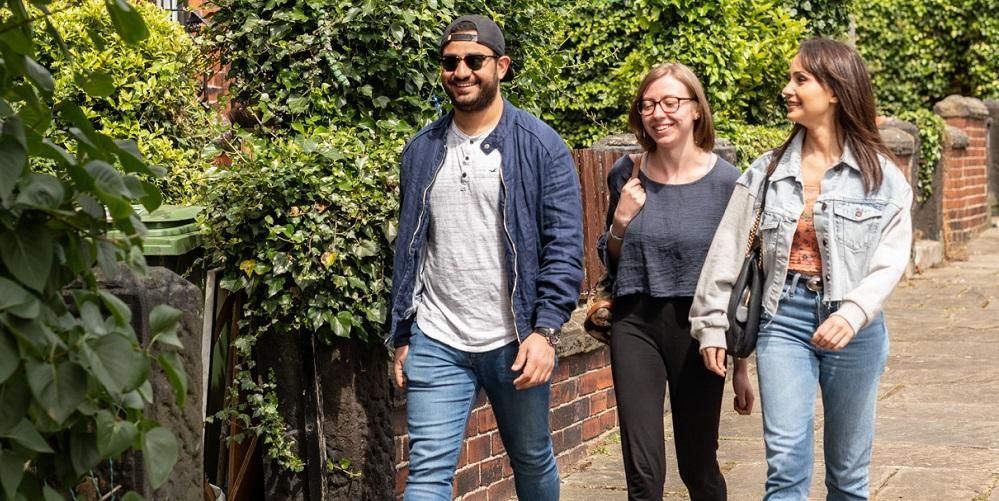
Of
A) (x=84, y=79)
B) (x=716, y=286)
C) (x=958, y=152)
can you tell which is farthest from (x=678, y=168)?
(x=958, y=152)

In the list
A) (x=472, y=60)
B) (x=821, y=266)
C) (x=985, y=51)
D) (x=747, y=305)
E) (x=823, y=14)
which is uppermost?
(x=985, y=51)

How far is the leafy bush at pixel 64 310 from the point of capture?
204 centimetres

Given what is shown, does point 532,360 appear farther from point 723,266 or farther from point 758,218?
point 758,218

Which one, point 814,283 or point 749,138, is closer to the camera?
point 814,283

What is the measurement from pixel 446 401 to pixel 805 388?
1115 millimetres

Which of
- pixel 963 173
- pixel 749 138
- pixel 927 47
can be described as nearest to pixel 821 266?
pixel 749 138

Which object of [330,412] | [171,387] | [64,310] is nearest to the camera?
[64,310]

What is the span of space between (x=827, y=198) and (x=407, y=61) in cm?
196

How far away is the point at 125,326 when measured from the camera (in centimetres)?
216

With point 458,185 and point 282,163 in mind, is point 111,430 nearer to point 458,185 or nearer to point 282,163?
point 458,185

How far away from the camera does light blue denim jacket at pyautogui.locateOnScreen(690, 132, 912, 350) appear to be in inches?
173

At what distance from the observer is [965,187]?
53.0ft

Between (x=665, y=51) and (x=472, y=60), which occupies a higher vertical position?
(x=665, y=51)

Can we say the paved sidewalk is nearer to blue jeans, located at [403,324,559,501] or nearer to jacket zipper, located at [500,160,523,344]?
blue jeans, located at [403,324,559,501]
